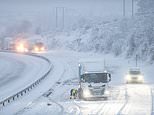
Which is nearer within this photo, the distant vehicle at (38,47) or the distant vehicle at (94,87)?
the distant vehicle at (94,87)

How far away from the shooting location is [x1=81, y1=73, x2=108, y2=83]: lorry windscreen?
32.5 m

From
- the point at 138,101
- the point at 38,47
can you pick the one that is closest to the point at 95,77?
the point at 138,101

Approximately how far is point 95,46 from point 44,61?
21992mm

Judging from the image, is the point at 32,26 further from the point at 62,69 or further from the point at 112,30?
the point at 62,69

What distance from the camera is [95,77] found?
32.7 meters

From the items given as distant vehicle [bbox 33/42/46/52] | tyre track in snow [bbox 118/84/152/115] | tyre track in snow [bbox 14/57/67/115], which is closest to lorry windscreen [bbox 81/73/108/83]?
tyre track in snow [bbox 118/84/152/115]

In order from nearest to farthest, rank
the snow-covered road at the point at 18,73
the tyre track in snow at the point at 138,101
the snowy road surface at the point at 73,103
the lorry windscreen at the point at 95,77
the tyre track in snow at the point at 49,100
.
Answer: the tyre track in snow at the point at 138,101 → the snowy road surface at the point at 73,103 → the tyre track in snow at the point at 49,100 → the lorry windscreen at the point at 95,77 → the snow-covered road at the point at 18,73

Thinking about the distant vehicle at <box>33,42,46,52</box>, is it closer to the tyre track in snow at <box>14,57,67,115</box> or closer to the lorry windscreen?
the tyre track in snow at <box>14,57,67,115</box>

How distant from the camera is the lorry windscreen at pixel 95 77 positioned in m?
32.5

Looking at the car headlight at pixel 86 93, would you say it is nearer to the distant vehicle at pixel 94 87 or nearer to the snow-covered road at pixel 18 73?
the distant vehicle at pixel 94 87

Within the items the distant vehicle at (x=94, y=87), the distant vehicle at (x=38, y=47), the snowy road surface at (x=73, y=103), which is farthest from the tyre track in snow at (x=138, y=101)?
the distant vehicle at (x=38, y=47)

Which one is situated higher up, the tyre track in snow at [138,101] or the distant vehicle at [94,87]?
the distant vehicle at [94,87]

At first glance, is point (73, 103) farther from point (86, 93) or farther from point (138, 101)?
point (138, 101)

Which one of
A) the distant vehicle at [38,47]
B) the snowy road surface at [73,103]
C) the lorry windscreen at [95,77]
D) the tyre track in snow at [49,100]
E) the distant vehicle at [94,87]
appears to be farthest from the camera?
the distant vehicle at [38,47]
